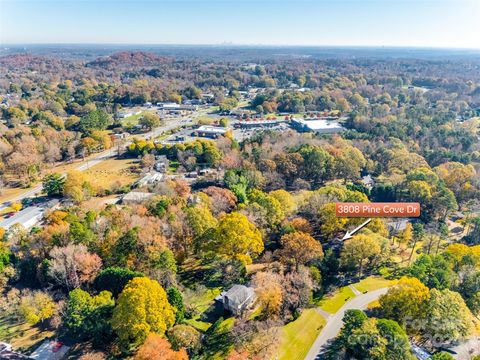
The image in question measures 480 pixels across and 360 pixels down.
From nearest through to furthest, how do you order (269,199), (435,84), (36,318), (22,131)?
(36,318) < (269,199) < (22,131) < (435,84)

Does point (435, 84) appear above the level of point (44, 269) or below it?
above

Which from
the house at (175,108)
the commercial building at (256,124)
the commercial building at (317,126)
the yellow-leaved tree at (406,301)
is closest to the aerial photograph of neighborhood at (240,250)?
the yellow-leaved tree at (406,301)

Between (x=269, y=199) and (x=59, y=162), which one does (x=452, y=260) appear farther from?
(x=59, y=162)

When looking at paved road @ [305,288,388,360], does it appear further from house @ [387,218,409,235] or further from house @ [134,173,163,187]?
house @ [134,173,163,187]

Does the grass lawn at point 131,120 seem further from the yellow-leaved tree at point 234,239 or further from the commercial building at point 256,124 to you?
the yellow-leaved tree at point 234,239

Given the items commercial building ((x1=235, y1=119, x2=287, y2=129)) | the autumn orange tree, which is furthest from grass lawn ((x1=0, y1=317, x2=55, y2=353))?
commercial building ((x1=235, y1=119, x2=287, y2=129))

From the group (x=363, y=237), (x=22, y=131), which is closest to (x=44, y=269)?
(x=363, y=237)
